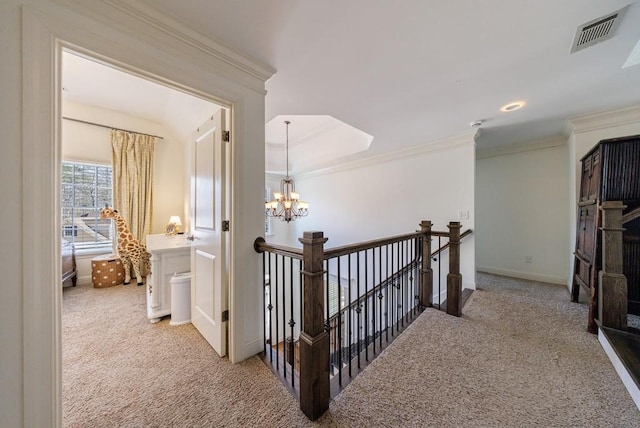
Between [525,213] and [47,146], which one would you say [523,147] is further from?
[47,146]

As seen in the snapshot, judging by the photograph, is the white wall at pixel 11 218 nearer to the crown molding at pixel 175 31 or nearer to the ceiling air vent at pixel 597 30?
the crown molding at pixel 175 31

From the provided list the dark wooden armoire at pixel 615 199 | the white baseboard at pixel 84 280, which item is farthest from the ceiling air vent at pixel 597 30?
the white baseboard at pixel 84 280

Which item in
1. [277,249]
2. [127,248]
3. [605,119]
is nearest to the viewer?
[277,249]

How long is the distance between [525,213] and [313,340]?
441 centimetres

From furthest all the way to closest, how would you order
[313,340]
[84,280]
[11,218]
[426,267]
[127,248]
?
[84,280]
[127,248]
[426,267]
[313,340]
[11,218]

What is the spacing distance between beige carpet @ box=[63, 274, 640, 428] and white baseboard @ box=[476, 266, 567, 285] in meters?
1.49

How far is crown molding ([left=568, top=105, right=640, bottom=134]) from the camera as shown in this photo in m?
2.57

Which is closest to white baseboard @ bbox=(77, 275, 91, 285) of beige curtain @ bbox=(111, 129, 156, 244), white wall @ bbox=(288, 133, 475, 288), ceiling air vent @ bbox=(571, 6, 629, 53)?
beige curtain @ bbox=(111, 129, 156, 244)

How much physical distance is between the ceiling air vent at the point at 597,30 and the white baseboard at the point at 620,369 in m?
2.23

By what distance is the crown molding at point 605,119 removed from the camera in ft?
8.43

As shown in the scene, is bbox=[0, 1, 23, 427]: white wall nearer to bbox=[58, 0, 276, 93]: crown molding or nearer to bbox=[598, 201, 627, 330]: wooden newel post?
bbox=[58, 0, 276, 93]: crown molding

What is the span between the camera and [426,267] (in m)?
2.48

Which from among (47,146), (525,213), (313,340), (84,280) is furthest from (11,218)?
(525,213)

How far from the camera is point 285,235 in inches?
263
